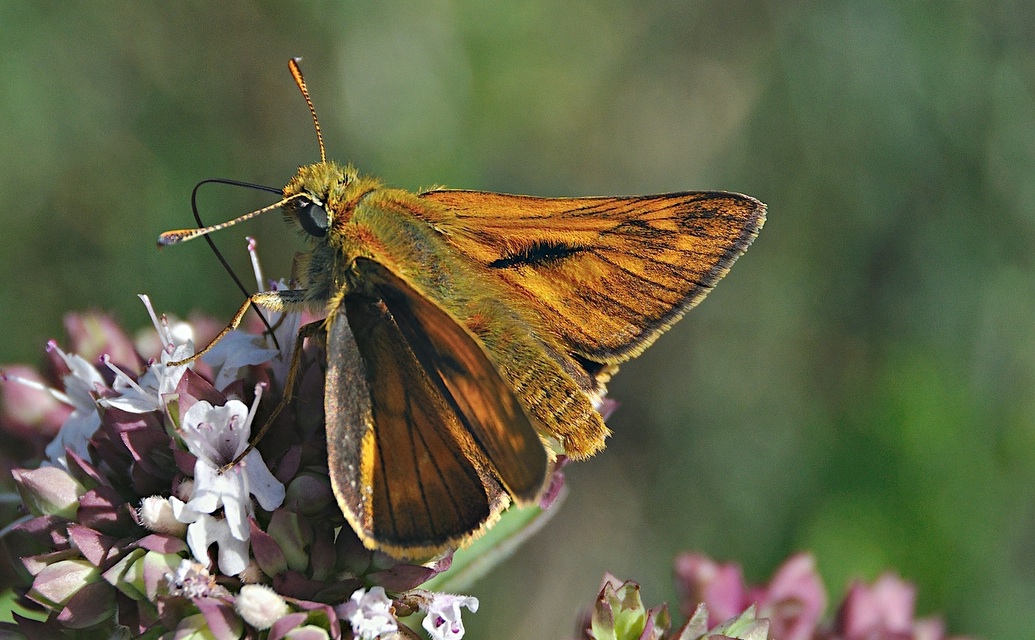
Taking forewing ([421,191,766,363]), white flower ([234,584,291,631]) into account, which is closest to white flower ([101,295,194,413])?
white flower ([234,584,291,631])

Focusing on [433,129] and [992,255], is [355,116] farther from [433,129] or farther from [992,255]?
[992,255]

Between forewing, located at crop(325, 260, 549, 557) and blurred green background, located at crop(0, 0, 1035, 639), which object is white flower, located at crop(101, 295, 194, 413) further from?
blurred green background, located at crop(0, 0, 1035, 639)

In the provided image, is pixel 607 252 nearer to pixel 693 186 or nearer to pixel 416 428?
pixel 416 428

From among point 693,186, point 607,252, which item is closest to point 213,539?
point 607,252

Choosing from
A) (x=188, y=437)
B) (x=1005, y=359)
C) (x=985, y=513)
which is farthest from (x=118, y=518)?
(x=1005, y=359)

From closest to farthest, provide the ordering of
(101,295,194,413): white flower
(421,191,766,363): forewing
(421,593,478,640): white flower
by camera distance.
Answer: (421,593,478,640): white flower → (101,295,194,413): white flower → (421,191,766,363): forewing
